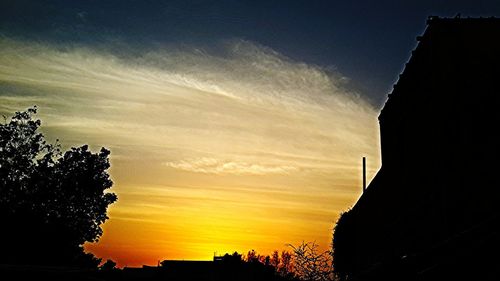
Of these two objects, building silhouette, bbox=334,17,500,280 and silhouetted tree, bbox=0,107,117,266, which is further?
silhouetted tree, bbox=0,107,117,266

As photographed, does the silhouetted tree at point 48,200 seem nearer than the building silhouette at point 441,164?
No

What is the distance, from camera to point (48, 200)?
43.6 metres

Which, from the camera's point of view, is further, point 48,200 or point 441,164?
point 48,200

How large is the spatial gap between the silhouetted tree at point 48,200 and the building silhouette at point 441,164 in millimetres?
26445

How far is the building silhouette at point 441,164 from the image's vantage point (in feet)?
14.0

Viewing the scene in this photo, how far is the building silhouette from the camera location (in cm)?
428

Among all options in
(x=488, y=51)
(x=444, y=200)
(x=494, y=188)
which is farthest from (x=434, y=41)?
(x=494, y=188)

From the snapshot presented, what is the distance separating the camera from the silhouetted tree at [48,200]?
34125 millimetres

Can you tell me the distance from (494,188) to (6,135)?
42739 millimetres

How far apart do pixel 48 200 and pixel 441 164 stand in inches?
1613

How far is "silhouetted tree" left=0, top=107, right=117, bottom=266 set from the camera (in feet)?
112

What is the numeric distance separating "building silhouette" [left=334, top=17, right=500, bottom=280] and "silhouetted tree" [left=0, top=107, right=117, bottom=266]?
86.8 ft

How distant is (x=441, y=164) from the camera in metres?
12.9

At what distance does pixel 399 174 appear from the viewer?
16.1 meters
